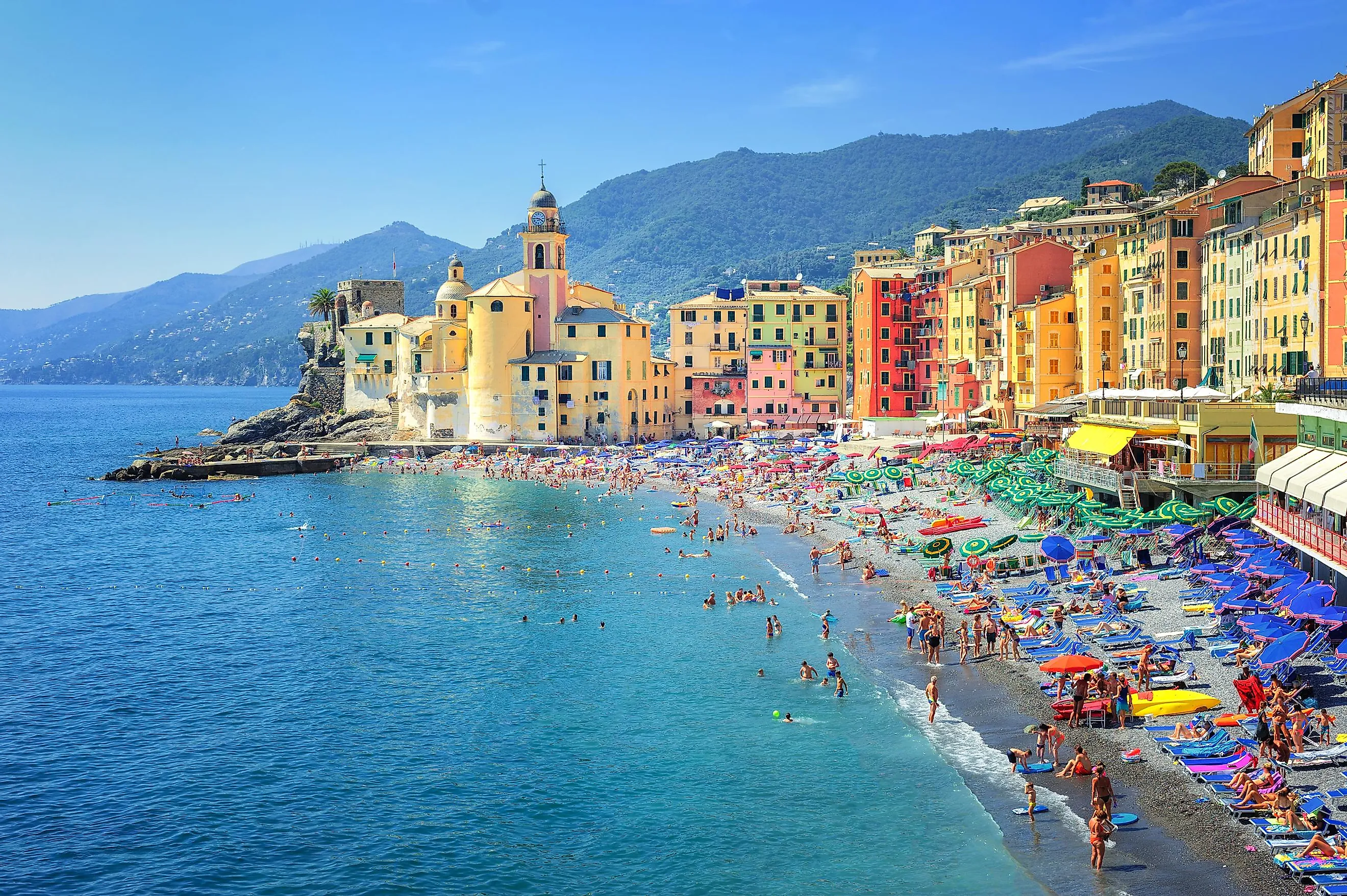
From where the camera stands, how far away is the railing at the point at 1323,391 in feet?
120

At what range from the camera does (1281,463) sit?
39.3 m

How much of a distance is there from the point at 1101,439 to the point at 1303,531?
19.9 metres

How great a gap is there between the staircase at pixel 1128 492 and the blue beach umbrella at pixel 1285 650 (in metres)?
20.9

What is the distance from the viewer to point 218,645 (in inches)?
1853

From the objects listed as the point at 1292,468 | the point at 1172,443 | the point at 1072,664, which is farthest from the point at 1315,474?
the point at 1172,443

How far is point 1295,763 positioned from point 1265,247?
1356 inches

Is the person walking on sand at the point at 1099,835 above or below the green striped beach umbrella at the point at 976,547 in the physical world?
below

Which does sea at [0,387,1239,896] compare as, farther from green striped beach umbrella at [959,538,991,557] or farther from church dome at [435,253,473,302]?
church dome at [435,253,473,302]

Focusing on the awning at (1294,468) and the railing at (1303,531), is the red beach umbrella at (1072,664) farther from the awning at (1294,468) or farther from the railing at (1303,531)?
the awning at (1294,468)

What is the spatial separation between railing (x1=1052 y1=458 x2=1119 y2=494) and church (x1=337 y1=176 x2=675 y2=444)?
5557 cm

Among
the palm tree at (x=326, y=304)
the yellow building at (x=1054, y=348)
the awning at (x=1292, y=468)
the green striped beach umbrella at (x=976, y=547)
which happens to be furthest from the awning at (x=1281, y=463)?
the palm tree at (x=326, y=304)

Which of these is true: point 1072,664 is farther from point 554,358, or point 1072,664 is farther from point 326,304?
point 326,304

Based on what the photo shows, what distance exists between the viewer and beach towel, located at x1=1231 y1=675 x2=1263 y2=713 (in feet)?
95.1

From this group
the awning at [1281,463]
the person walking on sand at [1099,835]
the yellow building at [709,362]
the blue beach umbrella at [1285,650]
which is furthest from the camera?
the yellow building at [709,362]
